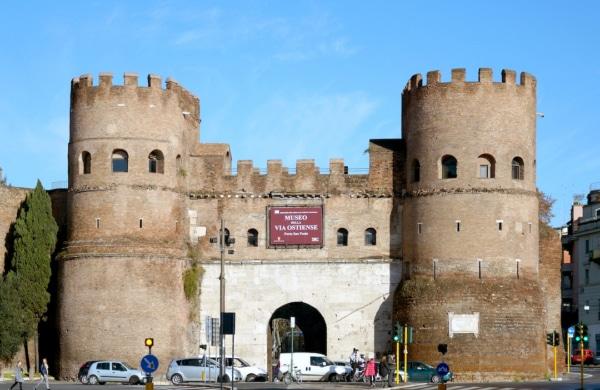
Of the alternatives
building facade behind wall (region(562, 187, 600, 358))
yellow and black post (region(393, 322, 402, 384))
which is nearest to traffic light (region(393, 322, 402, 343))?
yellow and black post (region(393, 322, 402, 384))

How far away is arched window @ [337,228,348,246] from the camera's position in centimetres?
7250

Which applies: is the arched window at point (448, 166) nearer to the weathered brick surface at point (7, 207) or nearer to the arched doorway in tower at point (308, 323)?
the arched doorway in tower at point (308, 323)

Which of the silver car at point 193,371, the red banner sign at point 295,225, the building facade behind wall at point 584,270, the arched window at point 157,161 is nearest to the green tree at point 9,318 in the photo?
the arched window at point 157,161

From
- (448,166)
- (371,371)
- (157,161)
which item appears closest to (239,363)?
(371,371)

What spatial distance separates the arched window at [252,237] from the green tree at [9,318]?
12737mm

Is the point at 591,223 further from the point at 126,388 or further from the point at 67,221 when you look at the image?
the point at 126,388

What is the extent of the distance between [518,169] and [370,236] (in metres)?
8.66

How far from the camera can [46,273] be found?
72625mm

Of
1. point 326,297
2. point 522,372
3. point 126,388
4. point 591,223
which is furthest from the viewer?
point 591,223

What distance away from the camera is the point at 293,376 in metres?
66.2

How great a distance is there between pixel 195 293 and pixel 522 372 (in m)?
17.8

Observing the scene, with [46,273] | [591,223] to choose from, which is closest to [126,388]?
[46,273]

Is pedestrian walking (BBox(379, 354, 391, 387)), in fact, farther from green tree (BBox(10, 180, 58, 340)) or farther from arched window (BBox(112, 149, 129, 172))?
green tree (BBox(10, 180, 58, 340))

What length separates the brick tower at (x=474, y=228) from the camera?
67.5 metres
